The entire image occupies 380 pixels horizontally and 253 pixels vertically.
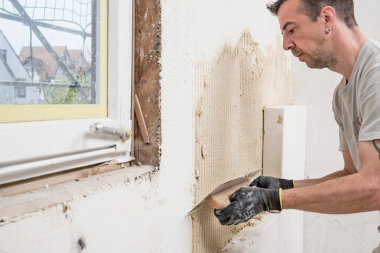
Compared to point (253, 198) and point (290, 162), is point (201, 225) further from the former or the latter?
point (290, 162)

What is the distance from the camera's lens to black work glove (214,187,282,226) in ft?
3.36

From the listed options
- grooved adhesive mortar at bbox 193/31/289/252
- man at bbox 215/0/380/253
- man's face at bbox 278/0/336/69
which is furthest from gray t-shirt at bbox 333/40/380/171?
grooved adhesive mortar at bbox 193/31/289/252

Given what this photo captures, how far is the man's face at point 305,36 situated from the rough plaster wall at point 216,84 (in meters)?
0.21

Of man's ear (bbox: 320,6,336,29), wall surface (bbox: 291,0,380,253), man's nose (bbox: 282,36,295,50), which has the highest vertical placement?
man's ear (bbox: 320,6,336,29)

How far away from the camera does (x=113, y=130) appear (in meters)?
0.79

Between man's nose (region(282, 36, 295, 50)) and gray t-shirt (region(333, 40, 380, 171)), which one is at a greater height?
man's nose (region(282, 36, 295, 50))

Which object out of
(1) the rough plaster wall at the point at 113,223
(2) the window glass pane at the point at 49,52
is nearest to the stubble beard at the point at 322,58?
(1) the rough plaster wall at the point at 113,223

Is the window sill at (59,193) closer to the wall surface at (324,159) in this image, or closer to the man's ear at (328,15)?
the man's ear at (328,15)

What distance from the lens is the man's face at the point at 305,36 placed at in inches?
48.3

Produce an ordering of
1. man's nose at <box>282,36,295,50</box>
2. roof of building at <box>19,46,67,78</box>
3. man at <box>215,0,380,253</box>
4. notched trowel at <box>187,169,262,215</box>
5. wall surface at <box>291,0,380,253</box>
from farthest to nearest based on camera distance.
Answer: wall surface at <box>291,0,380,253</box> → man's nose at <box>282,36,295,50</box> → notched trowel at <box>187,169,262,215</box> → man at <box>215,0,380,253</box> → roof of building at <box>19,46,67,78</box>

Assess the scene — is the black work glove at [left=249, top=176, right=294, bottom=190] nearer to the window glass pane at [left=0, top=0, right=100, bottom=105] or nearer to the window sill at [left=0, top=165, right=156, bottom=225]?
the window sill at [left=0, top=165, right=156, bottom=225]

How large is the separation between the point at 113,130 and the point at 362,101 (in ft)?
2.77

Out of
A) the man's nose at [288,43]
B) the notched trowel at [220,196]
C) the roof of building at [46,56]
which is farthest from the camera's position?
the man's nose at [288,43]

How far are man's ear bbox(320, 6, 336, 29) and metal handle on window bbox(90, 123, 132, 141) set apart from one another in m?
0.86
